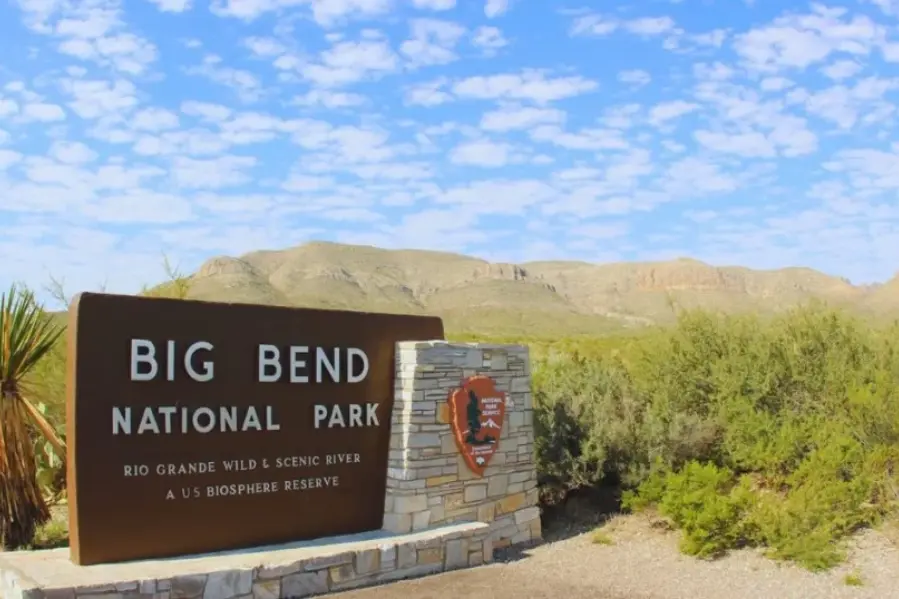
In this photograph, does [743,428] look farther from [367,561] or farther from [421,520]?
[367,561]

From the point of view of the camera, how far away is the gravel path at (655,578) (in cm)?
862

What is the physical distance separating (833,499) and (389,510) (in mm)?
5385

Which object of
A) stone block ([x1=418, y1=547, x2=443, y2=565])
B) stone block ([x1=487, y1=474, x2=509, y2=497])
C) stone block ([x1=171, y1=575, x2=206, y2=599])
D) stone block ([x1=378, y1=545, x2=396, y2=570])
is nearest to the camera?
stone block ([x1=171, y1=575, x2=206, y2=599])

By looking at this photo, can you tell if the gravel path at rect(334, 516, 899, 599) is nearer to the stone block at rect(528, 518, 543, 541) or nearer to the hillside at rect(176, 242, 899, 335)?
the stone block at rect(528, 518, 543, 541)

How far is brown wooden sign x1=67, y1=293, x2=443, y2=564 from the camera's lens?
7941mm

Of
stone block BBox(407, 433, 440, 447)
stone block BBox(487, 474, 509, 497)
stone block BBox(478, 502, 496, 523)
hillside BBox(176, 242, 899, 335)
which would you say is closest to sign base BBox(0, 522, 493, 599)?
stone block BBox(478, 502, 496, 523)

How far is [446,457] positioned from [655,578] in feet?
9.21

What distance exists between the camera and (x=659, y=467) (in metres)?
11.5

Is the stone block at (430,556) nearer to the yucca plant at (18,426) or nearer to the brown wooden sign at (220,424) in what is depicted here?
the brown wooden sign at (220,424)

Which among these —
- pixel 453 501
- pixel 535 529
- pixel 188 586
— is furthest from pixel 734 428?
pixel 188 586

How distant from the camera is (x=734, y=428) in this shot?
12219 mm

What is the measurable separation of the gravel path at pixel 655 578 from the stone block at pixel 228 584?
1057 mm

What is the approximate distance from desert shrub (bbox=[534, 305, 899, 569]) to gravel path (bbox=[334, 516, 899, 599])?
0.89 ft

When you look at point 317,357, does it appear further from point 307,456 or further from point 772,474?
point 772,474
